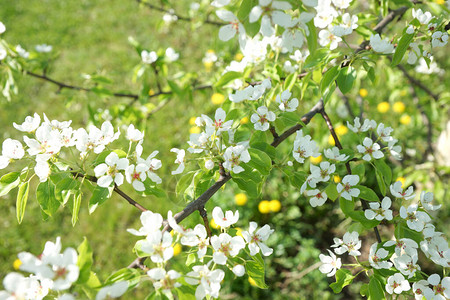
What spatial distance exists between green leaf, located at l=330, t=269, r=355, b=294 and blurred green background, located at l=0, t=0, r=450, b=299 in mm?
470

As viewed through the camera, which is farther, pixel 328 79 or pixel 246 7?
pixel 328 79

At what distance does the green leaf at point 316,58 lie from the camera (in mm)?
1157

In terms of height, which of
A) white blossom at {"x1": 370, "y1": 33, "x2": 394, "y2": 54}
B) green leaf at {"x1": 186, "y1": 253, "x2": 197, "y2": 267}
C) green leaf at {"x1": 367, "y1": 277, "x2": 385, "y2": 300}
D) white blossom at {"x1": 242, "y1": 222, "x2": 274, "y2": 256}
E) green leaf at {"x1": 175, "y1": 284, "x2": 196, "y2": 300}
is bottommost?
green leaf at {"x1": 186, "y1": 253, "x2": 197, "y2": 267}

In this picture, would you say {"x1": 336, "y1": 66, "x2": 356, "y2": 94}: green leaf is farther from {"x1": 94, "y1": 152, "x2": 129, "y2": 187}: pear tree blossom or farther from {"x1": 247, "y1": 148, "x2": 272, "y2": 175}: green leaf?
{"x1": 94, "y1": 152, "x2": 129, "y2": 187}: pear tree blossom

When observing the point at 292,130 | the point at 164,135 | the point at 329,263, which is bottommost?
the point at 164,135

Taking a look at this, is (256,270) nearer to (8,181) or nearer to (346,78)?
(346,78)

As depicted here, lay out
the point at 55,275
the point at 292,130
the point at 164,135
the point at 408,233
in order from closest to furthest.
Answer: the point at 55,275 → the point at 408,233 → the point at 292,130 → the point at 164,135

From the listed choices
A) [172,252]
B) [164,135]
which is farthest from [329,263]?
[164,135]

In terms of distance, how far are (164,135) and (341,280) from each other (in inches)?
121

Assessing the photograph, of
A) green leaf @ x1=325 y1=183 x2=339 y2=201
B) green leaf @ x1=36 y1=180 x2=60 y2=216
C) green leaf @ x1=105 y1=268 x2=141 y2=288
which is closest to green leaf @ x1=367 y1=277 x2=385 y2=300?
green leaf @ x1=325 y1=183 x2=339 y2=201

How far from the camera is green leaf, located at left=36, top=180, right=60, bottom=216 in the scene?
1033mm

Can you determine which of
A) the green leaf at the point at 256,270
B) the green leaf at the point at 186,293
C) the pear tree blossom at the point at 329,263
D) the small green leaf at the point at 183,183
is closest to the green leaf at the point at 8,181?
the small green leaf at the point at 183,183

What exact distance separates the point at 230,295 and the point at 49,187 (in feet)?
6.21

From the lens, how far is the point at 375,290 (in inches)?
40.6
